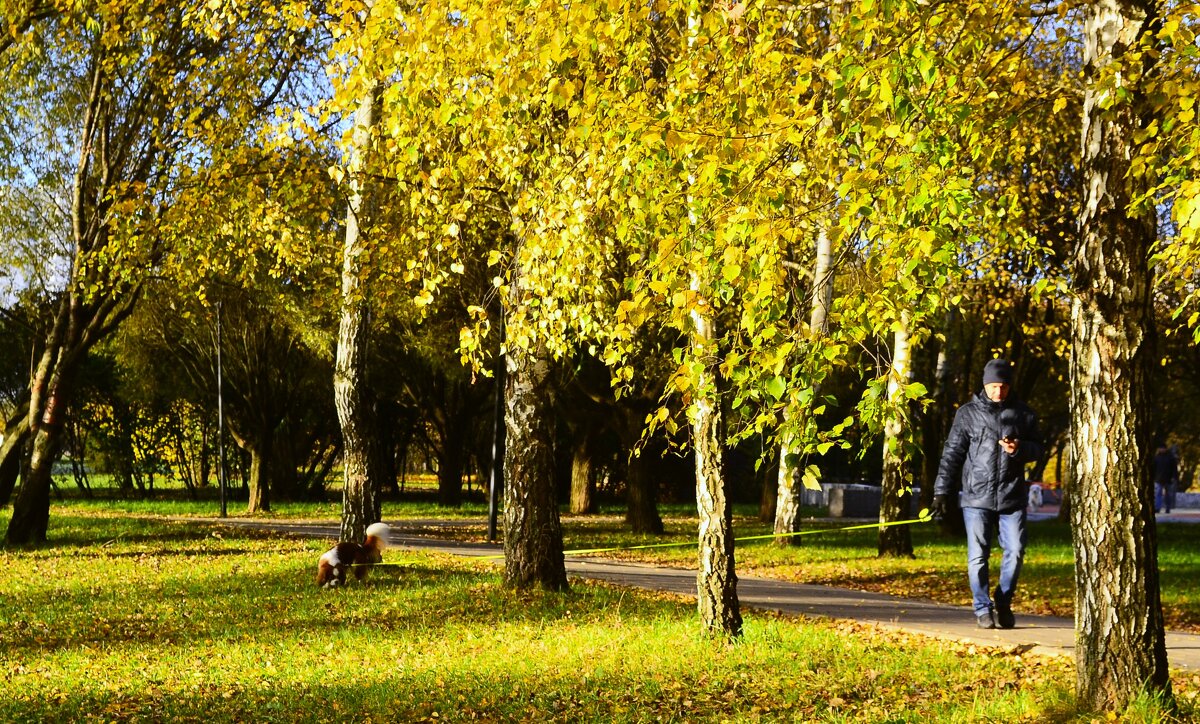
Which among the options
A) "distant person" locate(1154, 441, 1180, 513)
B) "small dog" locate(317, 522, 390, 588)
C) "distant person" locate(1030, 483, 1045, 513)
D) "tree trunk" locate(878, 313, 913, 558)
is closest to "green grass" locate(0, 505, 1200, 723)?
"small dog" locate(317, 522, 390, 588)

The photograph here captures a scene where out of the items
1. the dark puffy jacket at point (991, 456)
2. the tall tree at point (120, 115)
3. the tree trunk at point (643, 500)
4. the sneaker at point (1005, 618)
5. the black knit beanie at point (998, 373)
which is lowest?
the sneaker at point (1005, 618)

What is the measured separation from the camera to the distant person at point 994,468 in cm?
920

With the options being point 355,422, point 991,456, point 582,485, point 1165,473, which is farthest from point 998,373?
point 1165,473

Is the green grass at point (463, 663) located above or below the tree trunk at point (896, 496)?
below

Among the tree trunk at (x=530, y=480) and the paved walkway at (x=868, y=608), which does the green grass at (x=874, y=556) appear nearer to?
the paved walkway at (x=868, y=608)

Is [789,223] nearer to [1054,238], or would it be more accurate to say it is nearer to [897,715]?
[897,715]

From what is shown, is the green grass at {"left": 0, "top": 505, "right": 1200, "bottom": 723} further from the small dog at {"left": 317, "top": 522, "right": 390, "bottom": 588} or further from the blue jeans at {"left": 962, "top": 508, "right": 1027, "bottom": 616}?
the blue jeans at {"left": 962, "top": 508, "right": 1027, "bottom": 616}

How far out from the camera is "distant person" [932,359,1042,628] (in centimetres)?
920

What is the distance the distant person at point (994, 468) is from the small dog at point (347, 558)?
251 inches

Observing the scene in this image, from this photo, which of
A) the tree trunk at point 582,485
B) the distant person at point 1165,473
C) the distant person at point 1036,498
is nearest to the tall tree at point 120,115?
the tree trunk at point 582,485

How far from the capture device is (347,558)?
1329cm

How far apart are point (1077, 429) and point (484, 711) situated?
3.84 metres

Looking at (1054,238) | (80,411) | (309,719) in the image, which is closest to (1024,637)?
(309,719)

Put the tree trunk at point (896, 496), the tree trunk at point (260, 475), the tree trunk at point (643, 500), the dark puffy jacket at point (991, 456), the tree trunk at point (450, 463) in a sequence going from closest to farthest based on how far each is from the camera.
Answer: the dark puffy jacket at point (991, 456) < the tree trunk at point (896, 496) < the tree trunk at point (643, 500) < the tree trunk at point (260, 475) < the tree trunk at point (450, 463)
